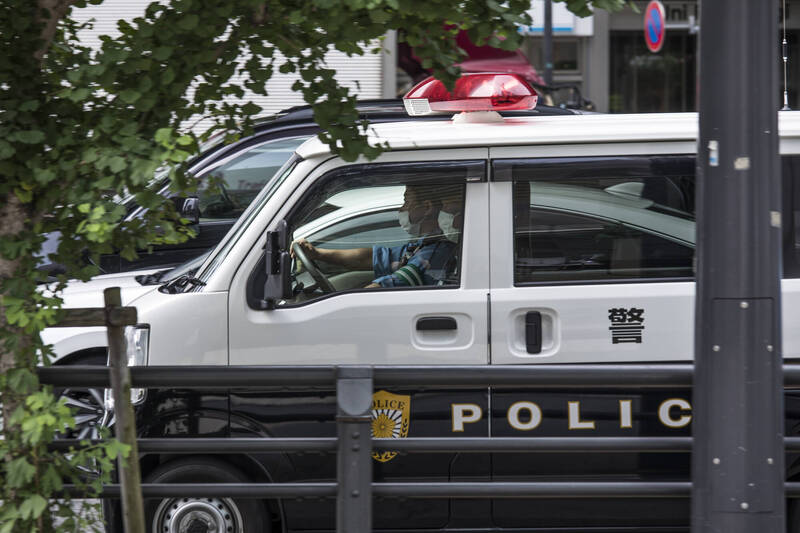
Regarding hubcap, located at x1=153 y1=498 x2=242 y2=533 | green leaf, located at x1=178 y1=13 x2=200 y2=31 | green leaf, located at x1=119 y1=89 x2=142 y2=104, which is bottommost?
hubcap, located at x1=153 y1=498 x2=242 y2=533

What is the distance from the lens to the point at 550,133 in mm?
4301

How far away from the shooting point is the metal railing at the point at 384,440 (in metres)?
3.24

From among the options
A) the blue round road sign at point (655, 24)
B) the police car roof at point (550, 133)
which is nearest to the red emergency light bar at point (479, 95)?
the police car roof at point (550, 133)

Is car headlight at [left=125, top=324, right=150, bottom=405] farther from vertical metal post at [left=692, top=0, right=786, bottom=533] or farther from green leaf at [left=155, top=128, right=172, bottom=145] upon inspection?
vertical metal post at [left=692, top=0, right=786, bottom=533]

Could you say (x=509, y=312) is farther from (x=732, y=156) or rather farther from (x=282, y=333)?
(x=732, y=156)

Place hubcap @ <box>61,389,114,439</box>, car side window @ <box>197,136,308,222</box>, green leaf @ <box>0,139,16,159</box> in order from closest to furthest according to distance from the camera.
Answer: green leaf @ <box>0,139,16,159</box>, hubcap @ <box>61,389,114,439</box>, car side window @ <box>197,136,308,222</box>

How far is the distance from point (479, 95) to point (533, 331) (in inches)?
41.5

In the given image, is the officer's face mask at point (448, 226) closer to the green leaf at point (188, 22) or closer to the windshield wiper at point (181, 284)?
the windshield wiper at point (181, 284)

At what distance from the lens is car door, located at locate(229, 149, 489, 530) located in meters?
4.18

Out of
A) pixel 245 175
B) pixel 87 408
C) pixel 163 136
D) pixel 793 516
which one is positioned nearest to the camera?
pixel 163 136

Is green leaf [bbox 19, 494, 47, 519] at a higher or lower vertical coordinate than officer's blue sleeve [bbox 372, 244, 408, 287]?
lower

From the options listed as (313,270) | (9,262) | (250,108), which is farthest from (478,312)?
(9,262)

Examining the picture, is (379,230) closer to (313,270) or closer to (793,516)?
(313,270)

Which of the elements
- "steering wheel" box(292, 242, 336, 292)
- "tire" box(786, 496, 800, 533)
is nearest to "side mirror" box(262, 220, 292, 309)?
"steering wheel" box(292, 242, 336, 292)
